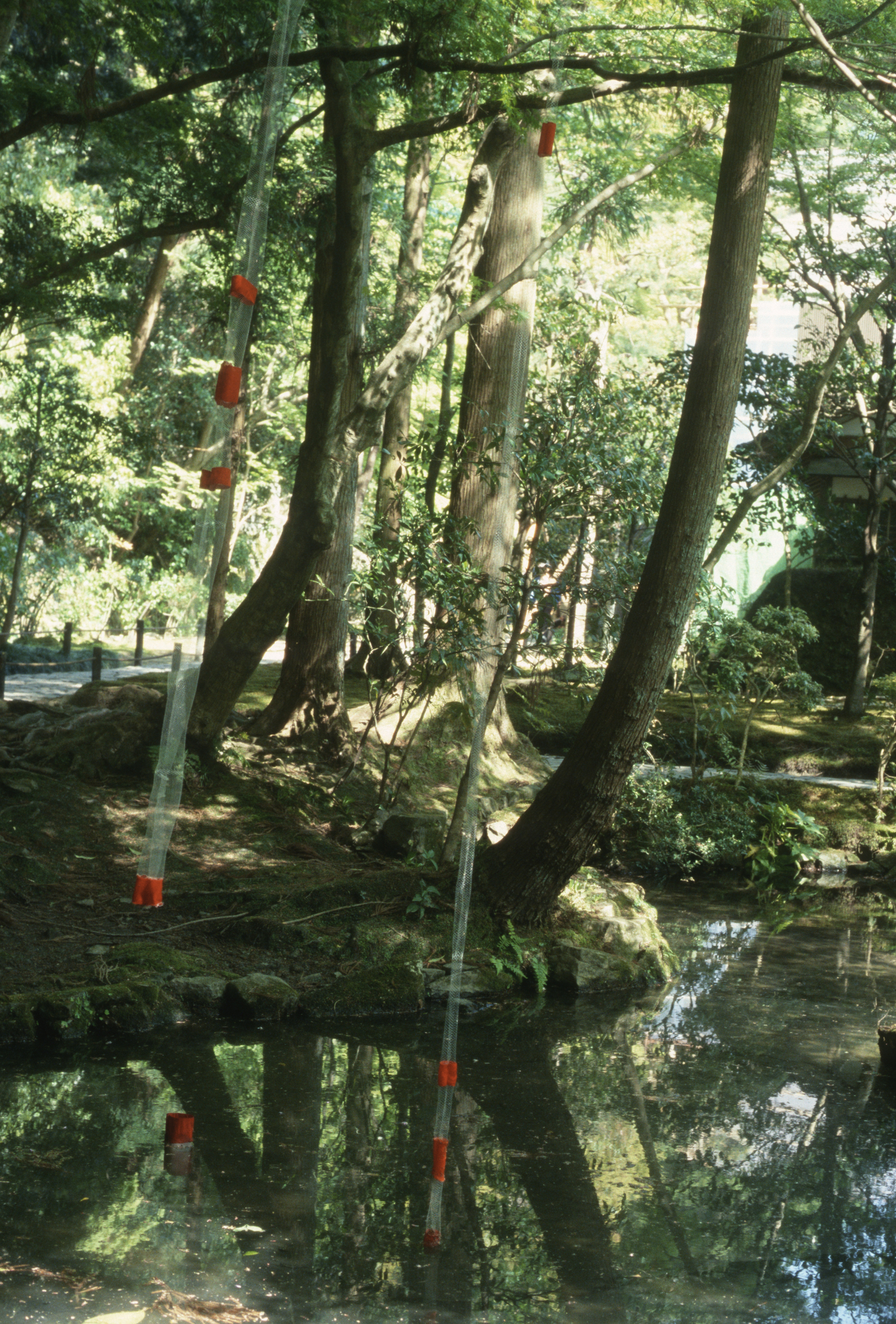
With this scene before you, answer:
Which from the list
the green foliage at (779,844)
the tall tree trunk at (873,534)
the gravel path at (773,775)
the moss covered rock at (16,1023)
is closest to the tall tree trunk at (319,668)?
the gravel path at (773,775)

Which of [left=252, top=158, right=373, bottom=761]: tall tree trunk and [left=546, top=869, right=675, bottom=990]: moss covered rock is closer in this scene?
[left=546, top=869, right=675, bottom=990]: moss covered rock

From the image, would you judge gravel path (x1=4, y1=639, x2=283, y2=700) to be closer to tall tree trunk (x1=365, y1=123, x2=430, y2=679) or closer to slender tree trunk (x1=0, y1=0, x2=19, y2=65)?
tall tree trunk (x1=365, y1=123, x2=430, y2=679)

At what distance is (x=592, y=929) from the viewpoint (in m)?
7.29

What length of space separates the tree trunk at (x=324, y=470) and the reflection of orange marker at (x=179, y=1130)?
4.38m

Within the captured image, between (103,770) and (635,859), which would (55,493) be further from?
(635,859)

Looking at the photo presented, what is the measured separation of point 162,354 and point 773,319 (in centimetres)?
Answer: 1840

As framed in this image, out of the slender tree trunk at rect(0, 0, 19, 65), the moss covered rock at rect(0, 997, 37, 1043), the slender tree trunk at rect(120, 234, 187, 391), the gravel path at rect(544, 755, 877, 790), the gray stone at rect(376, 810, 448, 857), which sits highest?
the slender tree trunk at rect(120, 234, 187, 391)

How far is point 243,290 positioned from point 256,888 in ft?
13.9

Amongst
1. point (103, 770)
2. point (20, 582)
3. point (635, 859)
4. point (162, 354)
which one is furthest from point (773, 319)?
point (103, 770)

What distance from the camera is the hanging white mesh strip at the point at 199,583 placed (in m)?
3.80

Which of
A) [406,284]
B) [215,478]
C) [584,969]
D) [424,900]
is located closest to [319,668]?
[424,900]

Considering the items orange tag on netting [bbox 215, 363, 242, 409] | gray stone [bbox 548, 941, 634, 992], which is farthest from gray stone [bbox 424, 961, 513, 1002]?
orange tag on netting [bbox 215, 363, 242, 409]

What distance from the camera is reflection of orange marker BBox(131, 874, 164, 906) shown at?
382 cm

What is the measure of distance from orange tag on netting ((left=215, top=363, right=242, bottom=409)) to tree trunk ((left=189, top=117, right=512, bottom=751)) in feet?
13.5
